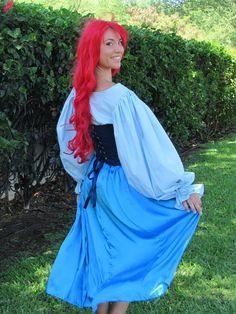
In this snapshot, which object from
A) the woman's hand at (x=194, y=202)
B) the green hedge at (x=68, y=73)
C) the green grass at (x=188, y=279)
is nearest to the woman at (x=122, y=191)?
the woman's hand at (x=194, y=202)

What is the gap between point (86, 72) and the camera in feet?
8.39

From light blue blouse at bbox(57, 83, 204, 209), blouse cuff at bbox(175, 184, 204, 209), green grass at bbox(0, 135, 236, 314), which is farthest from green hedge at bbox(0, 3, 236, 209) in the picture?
blouse cuff at bbox(175, 184, 204, 209)

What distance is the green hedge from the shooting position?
395 centimetres

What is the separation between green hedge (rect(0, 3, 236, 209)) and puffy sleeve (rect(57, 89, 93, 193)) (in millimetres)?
1164

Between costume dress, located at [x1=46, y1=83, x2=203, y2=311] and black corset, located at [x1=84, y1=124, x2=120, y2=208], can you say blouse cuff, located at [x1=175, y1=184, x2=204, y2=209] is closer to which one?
costume dress, located at [x1=46, y1=83, x2=203, y2=311]

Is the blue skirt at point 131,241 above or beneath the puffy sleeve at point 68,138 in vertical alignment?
beneath

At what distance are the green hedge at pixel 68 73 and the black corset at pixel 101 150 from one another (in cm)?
140

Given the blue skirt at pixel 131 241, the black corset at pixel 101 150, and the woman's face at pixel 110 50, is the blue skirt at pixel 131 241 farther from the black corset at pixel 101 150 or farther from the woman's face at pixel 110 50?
the woman's face at pixel 110 50

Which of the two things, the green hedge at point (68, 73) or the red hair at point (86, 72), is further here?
the green hedge at point (68, 73)

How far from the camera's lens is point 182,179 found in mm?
2475

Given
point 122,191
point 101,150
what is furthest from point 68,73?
point 122,191

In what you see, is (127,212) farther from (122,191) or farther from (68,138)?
(68,138)

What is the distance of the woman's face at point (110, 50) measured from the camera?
2561mm

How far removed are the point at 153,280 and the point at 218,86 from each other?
29.4 ft
